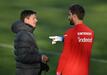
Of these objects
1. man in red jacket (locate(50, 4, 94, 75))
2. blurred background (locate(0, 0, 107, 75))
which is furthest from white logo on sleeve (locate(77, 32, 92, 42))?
blurred background (locate(0, 0, 107, 75))

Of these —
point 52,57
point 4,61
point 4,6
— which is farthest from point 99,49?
point 4,6

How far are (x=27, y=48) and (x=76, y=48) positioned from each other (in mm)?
725

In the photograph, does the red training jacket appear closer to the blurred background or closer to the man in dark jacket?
the man in dark jacket

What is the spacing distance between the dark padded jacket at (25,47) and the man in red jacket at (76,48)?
55 cm

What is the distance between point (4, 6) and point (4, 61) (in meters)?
2.16

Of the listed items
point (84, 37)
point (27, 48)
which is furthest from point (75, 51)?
point (27, 48)

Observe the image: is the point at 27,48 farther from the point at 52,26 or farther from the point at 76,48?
the point at 52,26

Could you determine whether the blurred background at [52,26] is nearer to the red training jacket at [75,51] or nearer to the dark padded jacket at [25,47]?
the dark padded jacket at [25,47]

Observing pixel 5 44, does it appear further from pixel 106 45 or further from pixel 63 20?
pixel 106 45

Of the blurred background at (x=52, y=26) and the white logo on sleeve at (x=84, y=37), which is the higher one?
the white logo on sleeve at (x=84, y=37)

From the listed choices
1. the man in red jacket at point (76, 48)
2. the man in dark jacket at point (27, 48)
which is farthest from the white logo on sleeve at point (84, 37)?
the man in dark jacket at point (27, 48)

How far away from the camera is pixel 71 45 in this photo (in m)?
5.52

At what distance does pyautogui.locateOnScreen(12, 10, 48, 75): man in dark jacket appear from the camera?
604cm

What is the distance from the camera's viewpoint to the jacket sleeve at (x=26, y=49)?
19.8 feet
